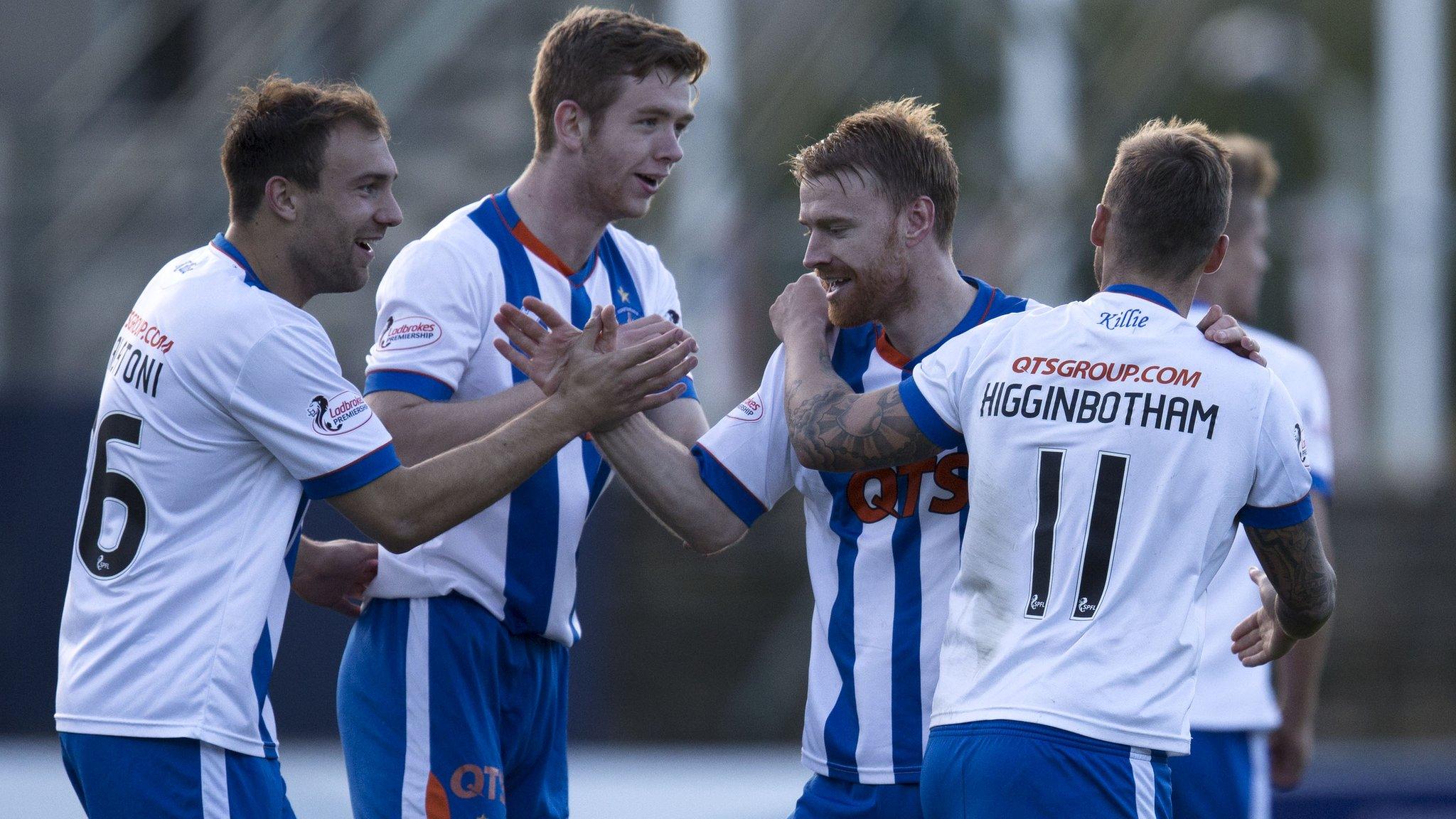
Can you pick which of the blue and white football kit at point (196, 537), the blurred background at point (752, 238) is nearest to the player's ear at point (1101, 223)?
the blue and white football kit at point (196, 537)

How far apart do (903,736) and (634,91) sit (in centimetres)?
186

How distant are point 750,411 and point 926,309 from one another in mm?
521

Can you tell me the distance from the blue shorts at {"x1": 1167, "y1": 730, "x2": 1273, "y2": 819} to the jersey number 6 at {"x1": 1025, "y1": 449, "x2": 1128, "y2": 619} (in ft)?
6.51

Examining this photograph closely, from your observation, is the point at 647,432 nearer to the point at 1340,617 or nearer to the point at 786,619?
the point at 786,619

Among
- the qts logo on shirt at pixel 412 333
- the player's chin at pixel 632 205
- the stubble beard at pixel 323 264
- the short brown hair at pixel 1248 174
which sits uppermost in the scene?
the short brown hair at pixel 1248 174

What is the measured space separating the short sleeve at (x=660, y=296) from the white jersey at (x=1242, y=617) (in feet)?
6.46

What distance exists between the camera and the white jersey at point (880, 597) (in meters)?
3.80

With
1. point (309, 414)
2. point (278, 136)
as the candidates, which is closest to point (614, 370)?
point (309, 414)

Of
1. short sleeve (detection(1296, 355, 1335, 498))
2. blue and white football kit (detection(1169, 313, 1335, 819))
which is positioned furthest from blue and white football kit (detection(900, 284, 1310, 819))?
short sleeve (detection(1296, 355, 1335, 498))

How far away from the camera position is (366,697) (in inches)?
164

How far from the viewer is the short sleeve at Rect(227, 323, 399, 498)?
11.8 feet

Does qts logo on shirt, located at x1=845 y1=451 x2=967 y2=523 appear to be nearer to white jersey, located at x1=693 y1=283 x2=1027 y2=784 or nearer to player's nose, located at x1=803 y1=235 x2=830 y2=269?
white jersey, located at x1=693 y1=283 x2=1027 y2=784

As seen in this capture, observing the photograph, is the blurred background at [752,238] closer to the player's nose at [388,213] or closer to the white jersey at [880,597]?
the white jersey at [880,597]

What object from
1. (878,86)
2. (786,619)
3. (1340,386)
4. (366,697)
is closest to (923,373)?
(366,697)
